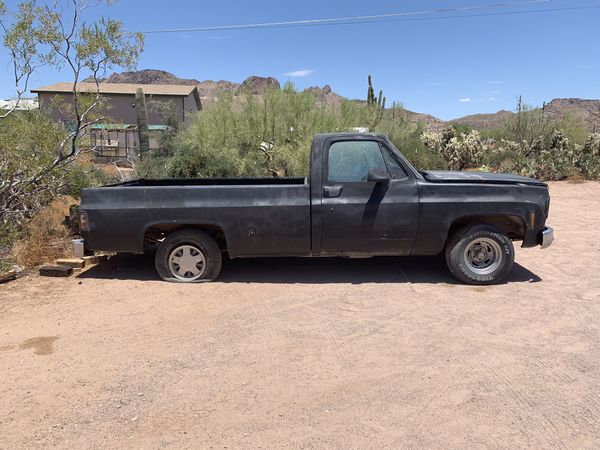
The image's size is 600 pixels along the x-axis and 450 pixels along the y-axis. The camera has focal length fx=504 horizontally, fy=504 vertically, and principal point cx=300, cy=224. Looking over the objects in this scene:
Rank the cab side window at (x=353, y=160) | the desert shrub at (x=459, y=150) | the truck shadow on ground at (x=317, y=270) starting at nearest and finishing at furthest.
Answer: the cab side window at (x=353, y=160), the truck shadow on ground at (x=317, y=270), the desert shrub at (x=459, y=150)

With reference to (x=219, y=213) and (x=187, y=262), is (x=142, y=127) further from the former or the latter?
(x=219, y=213)

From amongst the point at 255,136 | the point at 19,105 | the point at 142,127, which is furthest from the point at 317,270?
the point at 142,127

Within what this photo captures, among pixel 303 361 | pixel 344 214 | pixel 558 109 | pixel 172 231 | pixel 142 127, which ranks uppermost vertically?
pixel 558 109

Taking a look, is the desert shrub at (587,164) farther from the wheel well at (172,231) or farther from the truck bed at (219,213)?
the wheel well at (172,231)

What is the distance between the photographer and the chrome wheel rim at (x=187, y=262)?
251 inches

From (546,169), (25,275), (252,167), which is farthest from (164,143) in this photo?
(546,169)

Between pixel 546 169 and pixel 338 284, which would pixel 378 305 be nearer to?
pixel 338 284

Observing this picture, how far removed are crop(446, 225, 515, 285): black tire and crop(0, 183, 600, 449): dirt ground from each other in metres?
0.19

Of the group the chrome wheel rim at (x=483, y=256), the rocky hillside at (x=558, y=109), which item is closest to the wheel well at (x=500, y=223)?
the chrome wheel rim at (x=483, y=256)

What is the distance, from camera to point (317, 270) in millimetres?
6891

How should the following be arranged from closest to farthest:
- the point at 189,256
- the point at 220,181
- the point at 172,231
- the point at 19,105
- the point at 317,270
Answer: the point at 189,256, the point at 172,231, the point at 317,270, the point at 220,181, the point at 19,105

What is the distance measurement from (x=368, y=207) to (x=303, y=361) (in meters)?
2.46

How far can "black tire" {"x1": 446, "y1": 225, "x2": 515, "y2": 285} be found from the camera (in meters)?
6.14

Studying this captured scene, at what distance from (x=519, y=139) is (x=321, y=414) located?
29176mm
